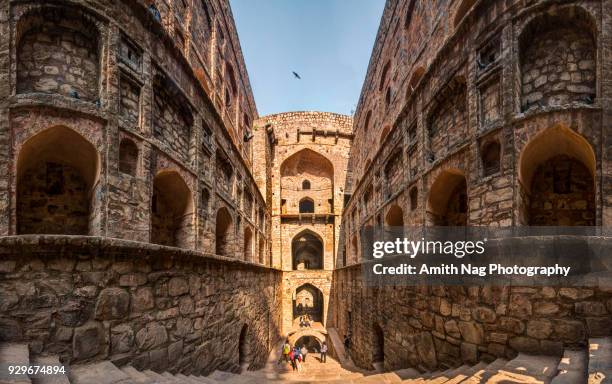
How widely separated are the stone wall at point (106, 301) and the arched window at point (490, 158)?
4763 mm

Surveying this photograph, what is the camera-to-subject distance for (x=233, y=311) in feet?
21.6

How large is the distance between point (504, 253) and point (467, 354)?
1.27 metres

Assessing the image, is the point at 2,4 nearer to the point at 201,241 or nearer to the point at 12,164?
the point at 12,164

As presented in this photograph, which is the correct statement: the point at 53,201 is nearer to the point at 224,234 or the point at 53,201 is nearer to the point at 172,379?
the point at 172,379

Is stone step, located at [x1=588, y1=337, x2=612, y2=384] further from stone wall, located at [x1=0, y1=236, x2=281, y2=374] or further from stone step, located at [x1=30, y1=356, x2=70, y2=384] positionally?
stone wall, located at [x1=0, y1=236, x2=281, y2=374]

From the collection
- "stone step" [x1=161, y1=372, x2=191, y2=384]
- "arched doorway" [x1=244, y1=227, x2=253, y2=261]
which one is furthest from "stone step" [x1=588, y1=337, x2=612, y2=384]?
"arched doorway" [x1=244, y1=227, x2=253, y2=261]

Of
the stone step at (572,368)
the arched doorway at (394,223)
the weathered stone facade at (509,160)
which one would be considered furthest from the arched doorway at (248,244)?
the stone step at (572,368)

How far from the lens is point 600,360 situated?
2463mm

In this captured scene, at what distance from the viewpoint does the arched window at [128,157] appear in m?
5.32

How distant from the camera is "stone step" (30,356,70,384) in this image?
2199 millimetres

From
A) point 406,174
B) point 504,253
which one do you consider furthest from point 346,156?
point 504,253

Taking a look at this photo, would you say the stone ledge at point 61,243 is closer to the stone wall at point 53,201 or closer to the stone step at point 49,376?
the stone step at point 49,376

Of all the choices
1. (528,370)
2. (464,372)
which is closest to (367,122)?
(464,372)

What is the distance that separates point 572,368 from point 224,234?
9.15 metres
